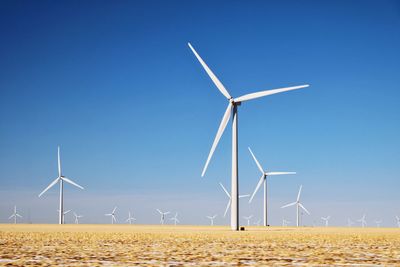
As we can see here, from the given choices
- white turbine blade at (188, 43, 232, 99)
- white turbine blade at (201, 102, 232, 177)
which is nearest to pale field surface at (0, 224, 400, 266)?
white turbine blade at (201, 102, 232, 177)

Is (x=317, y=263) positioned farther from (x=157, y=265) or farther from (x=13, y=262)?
(x=13, y=262)

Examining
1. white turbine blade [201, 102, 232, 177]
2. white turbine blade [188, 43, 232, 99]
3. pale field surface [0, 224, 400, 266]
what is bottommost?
pale field surface [0, 224, 400, 266]

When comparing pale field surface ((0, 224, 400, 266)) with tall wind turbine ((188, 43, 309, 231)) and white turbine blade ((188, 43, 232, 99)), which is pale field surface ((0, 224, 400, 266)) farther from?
white turbine blade ((188, 43, 232, 99))

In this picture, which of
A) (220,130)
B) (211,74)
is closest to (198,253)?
(220,130)

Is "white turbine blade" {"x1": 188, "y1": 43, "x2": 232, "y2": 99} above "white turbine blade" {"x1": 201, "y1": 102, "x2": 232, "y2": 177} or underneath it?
above

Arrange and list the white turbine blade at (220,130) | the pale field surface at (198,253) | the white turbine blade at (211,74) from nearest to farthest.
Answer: the pale field surface at (198,253)
the white turbine blade at (220,130)
the white turbine blade at (211,74)

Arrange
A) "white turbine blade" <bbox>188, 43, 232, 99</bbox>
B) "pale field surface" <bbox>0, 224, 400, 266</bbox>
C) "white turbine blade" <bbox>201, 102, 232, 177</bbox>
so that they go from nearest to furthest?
"pale field surface" <bbox>0, 224, 400, 266</bbox>
"white turbine blade" <bbox>201, 102, 232, 177</bbox>
"white turbine blade" <bbox>188, 43, 232, 99</bbox>

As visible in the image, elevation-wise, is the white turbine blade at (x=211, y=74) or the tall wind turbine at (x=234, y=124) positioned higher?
the white turbine blade at (x=211, y=74)

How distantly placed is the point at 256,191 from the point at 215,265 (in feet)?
295

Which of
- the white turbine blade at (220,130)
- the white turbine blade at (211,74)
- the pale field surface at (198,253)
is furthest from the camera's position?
the white turbine blade at (211,74)

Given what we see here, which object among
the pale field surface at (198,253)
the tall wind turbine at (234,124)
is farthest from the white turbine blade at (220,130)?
the pale field surface at (198,253)

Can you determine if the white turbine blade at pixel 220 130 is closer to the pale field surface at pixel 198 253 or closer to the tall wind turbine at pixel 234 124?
the tall wind turbine at pixel 234 124

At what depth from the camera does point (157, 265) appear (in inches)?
762

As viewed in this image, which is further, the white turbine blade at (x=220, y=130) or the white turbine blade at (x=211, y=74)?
the white turbine blade at (x=211, y=74)
